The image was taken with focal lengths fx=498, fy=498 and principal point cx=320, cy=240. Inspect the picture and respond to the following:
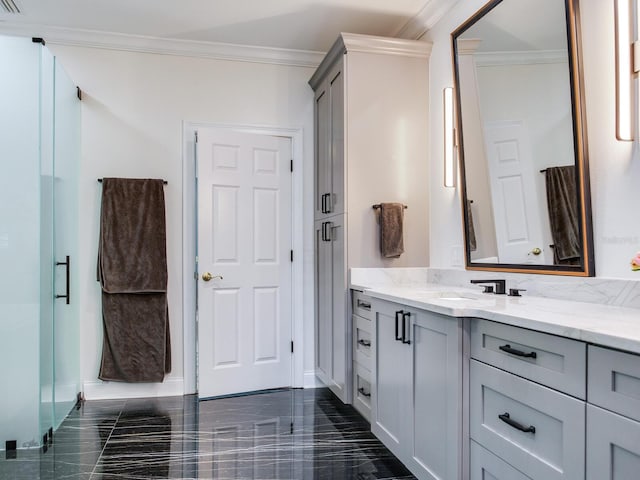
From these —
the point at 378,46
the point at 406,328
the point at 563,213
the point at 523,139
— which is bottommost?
the point at 406,328

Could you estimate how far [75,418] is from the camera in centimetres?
327

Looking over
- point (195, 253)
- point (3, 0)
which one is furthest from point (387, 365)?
point (3, 0)

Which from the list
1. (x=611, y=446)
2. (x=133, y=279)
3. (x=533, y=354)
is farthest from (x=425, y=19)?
(x=611, y=446)

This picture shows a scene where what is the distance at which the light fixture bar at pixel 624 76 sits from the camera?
181 centimetres

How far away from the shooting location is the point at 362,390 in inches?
121

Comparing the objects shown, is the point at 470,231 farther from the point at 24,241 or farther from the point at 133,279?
the point at 24,241

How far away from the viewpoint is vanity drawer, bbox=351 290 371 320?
9.78 feet

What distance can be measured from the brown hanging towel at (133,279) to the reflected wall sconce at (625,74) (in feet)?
9.67

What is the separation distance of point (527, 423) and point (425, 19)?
2.77 m

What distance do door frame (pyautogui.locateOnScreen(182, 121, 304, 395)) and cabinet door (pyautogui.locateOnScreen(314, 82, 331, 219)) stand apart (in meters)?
0.21

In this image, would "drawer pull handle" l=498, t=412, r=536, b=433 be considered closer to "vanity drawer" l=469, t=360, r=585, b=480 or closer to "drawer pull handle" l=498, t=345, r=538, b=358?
"vanity drawer" l=469, t=360, r=585, b=480

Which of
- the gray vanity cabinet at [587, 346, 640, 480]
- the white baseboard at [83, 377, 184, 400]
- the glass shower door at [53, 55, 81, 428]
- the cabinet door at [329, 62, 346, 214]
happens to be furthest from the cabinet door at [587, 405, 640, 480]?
the white baseboard at [83, 377, 184, 400]

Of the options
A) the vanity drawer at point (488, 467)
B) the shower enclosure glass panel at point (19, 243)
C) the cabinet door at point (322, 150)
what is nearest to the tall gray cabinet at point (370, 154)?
the cabinet door at point (322, 150)

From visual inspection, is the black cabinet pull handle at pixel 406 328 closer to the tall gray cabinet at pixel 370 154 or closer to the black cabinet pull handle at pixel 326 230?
the tall gray cabinet at pixel 370 154
